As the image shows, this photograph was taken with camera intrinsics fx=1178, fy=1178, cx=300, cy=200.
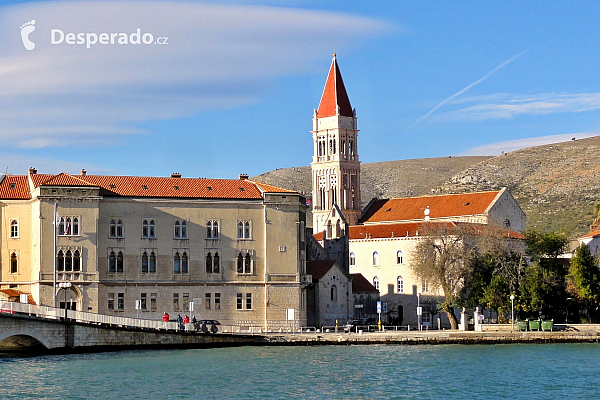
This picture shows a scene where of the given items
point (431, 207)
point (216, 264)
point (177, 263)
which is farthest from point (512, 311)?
point (431, 207)

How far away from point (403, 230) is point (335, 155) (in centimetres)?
2755

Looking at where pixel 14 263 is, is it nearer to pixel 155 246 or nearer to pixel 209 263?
pixel 155 246

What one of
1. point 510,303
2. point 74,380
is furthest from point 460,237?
point 74,380

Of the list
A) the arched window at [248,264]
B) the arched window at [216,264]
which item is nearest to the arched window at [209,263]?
the arched window at [216,264]

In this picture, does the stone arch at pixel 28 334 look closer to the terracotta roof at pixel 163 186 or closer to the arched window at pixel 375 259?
the terracotta roof at pixel 163 186

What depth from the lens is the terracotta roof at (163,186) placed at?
81750 mm

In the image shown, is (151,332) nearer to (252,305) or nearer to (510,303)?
(252,305)

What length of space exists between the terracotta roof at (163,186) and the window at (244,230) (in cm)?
189

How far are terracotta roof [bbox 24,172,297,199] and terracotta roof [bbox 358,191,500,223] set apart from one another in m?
35.3

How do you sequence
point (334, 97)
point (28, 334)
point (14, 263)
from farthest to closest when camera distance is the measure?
point (334, 97), point (14, 263), point (28, 334)

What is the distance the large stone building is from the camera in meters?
79.5

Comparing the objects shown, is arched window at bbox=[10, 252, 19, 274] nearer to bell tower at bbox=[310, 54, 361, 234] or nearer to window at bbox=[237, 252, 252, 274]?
window at bbox=[237, 252, 252, 274]

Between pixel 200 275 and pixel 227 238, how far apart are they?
329 centimetres

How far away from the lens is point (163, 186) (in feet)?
277
